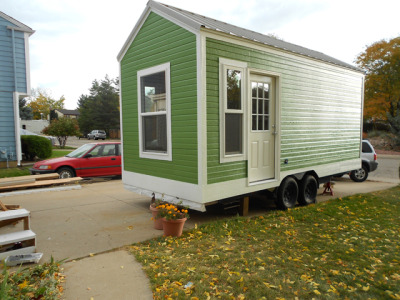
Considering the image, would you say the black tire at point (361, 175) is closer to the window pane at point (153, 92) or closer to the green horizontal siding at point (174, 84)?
the green horizontal siding at point (174, 84)

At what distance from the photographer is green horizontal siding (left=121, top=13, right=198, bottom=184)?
4871 mm

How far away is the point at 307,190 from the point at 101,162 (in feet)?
21.5

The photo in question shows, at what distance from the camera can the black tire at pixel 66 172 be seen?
9375 millimetres

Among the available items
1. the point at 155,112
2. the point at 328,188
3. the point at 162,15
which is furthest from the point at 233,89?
the point at 328,188

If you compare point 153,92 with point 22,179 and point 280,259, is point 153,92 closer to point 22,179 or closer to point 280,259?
point 280,259

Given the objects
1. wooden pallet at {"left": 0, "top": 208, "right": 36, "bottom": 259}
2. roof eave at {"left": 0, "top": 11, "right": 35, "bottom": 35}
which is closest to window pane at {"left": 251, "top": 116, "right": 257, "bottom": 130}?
wooden pallet at {"left": 0, "top": 208, "right": 36, "bottom": 259}

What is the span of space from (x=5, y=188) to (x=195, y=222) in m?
5.44

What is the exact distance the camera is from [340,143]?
800 cm

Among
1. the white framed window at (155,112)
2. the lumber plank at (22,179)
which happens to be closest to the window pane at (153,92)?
the white framed window at (155,112)

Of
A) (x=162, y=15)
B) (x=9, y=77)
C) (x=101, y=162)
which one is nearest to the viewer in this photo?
(x=162, y=15)

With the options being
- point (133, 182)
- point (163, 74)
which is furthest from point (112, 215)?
point (163, 74)

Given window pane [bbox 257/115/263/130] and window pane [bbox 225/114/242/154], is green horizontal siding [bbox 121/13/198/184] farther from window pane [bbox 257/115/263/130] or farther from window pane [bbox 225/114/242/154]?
window pane [bbox 257/115/263/130]

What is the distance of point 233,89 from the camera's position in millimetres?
5207

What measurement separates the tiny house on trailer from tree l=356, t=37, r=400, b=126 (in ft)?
72.2
